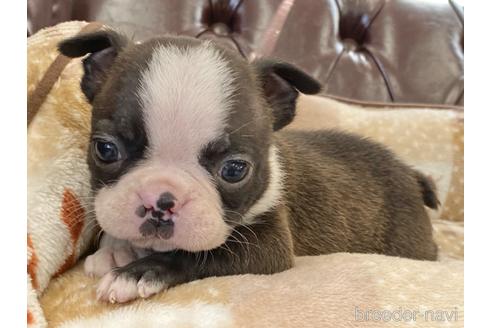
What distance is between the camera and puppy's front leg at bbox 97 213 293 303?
108 centimetres

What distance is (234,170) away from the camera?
4.06 ft

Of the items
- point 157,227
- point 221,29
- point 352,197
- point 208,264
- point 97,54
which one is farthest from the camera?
point 221,29

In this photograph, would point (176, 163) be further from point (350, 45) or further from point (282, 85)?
point (350, 45)

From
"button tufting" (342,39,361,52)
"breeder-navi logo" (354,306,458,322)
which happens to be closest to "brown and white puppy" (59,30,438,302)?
"breeder-navi logo" (354,306,458,322)

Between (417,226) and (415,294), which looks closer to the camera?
(415,294)

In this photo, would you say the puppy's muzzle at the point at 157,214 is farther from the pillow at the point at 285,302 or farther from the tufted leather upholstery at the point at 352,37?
the tufted leather upholstery at the point at 352,37

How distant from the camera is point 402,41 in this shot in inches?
112

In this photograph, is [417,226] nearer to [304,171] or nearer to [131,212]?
[304,171]

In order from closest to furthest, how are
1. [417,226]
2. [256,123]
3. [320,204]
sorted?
1. [256,123]
2. [320,204]
3. [417,226]

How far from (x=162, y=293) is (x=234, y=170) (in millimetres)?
319

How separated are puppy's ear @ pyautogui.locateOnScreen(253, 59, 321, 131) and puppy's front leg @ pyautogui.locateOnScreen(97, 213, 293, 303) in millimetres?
323

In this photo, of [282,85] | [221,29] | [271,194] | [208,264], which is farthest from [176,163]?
[221,29]
